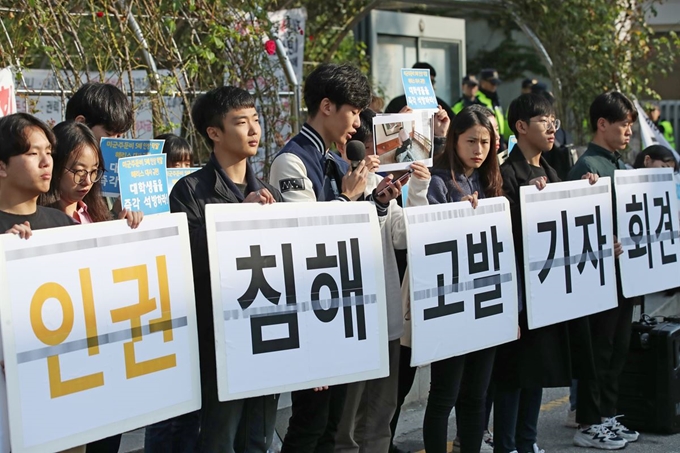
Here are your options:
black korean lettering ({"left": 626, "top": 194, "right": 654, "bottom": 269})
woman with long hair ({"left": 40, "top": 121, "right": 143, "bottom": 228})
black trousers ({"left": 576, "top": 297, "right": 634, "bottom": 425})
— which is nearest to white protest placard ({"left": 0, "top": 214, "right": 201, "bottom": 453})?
woman with long hair ({"left": 40, "top": 121, "right": 143, "bottom": 228})

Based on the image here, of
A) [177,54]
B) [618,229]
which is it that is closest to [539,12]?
[177,54]

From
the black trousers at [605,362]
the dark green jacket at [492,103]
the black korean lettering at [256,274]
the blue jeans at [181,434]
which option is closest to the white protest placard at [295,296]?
the black korean lettering at [256,274]

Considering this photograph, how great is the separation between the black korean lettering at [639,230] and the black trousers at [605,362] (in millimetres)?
285

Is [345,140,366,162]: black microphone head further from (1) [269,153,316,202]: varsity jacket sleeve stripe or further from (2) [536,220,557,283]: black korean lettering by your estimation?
(2) [536,220,557,283]: black korean lettering

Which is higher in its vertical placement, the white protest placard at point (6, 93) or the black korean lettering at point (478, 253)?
the white protest placard at point (6, 93)

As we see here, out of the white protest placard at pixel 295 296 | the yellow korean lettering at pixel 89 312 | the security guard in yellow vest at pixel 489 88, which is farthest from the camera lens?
the security guard in yellow vest at pixel 489 88

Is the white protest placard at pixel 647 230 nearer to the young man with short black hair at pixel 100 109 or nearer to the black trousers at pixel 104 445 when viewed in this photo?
the young man with short black hair at pixel 100 109

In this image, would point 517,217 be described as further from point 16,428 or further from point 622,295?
point 16,428

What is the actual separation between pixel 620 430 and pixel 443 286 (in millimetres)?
2032

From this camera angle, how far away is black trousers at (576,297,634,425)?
6.22m

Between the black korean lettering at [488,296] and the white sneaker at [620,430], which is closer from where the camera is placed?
the black korean lettering at [488,296]

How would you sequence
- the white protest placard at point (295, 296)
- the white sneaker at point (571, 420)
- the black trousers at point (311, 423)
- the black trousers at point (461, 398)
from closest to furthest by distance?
the white protest placard at point (295, 296) → the black trousers at point (311, 423) → the black trousers at point (461, 398) → the white sneaker at point (571, 420)

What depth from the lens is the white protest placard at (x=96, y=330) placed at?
3.64 metres

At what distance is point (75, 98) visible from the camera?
212 inches
